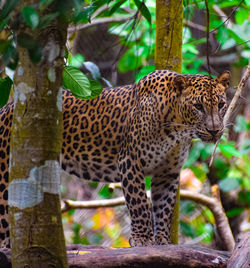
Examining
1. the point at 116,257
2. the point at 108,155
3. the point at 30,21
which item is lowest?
the point at 116,257

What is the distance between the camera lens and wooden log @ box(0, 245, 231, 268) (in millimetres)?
4621

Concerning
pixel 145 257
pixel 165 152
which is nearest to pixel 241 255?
pixel 145 257

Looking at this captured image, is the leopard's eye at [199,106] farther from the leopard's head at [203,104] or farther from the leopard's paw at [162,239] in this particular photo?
the leopard's paw at [162,239]

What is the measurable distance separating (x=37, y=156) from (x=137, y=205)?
8.17 ft

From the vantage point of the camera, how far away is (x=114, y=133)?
18.7 feet

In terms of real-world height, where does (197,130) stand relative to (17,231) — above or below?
above

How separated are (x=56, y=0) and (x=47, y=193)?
1197mm

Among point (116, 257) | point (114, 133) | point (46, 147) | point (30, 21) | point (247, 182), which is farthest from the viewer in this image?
point (247, 182)

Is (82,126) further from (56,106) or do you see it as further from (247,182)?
(247,182)

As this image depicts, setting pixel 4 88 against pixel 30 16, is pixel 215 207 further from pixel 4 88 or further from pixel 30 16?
pixel 30 16

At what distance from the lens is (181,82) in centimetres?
520

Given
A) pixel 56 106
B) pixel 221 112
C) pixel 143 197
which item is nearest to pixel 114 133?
pixel 143 197

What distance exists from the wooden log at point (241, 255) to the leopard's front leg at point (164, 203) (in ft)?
2.95

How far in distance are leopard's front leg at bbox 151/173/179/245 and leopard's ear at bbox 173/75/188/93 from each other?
0.95 m
